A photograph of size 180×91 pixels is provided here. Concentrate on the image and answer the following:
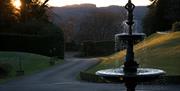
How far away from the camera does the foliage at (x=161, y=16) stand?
236ft

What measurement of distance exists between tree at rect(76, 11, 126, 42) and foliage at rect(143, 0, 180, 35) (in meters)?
16.2

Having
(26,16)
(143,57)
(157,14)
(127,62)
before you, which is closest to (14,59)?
(143,57)

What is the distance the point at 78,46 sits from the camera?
82.2 m

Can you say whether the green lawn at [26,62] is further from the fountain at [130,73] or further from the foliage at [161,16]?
the fountain at [130,73]

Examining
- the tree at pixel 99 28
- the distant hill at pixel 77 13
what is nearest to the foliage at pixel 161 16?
the tree at pixel 99 28

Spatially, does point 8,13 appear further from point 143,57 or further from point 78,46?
point 143,57

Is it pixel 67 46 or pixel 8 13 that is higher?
pixel 8 13

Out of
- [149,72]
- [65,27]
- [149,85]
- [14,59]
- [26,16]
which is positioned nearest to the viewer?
[149,72]

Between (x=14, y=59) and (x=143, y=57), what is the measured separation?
1401 centimetres

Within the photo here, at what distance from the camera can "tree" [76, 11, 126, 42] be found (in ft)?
309

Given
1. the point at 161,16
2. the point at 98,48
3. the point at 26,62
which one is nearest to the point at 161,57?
the point at 26,62

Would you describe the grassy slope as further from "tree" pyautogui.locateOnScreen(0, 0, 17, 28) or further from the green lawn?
"tree" pyautogui.locateOnScreen(0, 0, 17, 28)

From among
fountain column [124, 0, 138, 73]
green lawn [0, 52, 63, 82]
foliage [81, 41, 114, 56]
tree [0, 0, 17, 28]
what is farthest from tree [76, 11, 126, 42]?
fountain column [124, 0, 138, 73]

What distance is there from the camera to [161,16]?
74.1 meters
